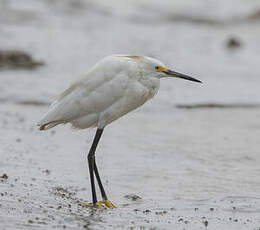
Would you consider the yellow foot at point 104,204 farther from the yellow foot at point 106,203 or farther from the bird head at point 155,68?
the bird head at point 155,68

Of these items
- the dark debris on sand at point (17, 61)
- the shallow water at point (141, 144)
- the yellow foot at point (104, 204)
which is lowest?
the yellow foot at point (104, 204)

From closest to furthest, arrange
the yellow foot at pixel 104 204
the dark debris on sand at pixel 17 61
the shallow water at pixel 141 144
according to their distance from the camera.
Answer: the shallow water at pixel 141 144
the yellow foot at pixel 104 204
the dark debris on sand at pixel 17 61

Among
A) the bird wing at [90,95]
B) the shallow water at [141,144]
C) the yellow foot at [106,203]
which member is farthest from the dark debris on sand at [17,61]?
the yellow foot at [106,203]

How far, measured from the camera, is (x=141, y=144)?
10531mm

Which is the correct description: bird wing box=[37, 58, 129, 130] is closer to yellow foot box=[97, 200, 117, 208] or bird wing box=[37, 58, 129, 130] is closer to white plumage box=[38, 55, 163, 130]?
white plumage box=[38, 55, 163, 130]

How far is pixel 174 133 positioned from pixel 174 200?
377 cm

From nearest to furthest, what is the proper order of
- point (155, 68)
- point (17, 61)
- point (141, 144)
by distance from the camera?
point (155, 68), point (141, 144), point (17, 61)

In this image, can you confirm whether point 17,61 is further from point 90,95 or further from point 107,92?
point 107,92

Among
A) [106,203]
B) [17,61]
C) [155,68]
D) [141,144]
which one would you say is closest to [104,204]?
[106,203]

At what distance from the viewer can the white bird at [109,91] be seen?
723 centimetres

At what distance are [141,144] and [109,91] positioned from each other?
11.0ft

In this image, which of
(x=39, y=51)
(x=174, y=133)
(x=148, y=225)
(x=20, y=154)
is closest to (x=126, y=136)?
(x=174, y=133)

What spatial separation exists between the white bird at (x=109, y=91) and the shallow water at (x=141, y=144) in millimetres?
811

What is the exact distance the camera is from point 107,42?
69.8 feet
